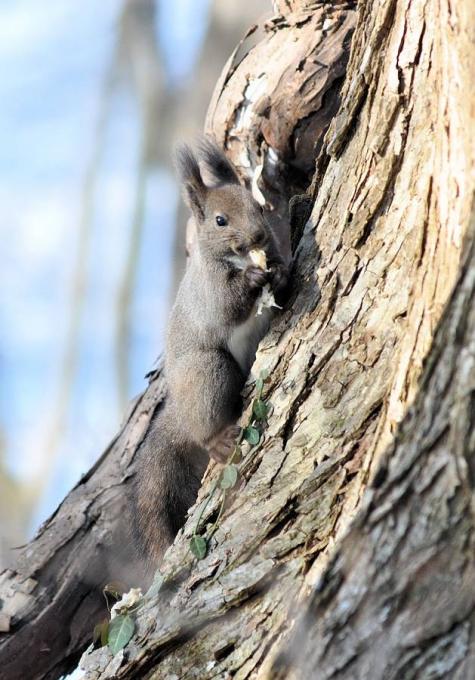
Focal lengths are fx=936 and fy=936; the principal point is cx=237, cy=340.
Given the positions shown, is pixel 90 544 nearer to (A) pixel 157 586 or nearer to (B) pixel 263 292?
(A) pixel 157 586

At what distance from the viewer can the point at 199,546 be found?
2.67 meters

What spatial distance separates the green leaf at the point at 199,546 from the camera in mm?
2646

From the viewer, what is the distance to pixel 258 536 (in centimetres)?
250

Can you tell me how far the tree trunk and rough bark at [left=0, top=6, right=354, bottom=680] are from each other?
3.04ft

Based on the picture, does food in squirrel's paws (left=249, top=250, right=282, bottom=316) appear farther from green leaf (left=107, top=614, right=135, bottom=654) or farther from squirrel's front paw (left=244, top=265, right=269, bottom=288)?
green leaf (left=107, top=614, right=135, bottom=654)

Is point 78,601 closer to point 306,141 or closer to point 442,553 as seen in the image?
point 306,141

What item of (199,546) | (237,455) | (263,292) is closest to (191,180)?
(263,292)

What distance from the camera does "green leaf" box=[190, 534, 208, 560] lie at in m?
2.65

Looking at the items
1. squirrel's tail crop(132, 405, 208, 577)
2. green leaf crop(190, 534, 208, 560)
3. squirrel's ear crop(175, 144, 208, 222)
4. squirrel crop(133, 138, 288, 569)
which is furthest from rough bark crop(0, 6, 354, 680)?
green leaf crop(190, 534, 208, 560)

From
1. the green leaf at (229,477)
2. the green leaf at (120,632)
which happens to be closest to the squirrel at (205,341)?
the green leaf at (229,477)

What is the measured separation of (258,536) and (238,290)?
3.85ft

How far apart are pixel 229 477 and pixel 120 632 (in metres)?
0.55

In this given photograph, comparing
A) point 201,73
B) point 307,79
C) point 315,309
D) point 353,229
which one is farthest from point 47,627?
point 201,73

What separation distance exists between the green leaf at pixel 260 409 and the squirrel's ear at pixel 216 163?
1.36 meters
